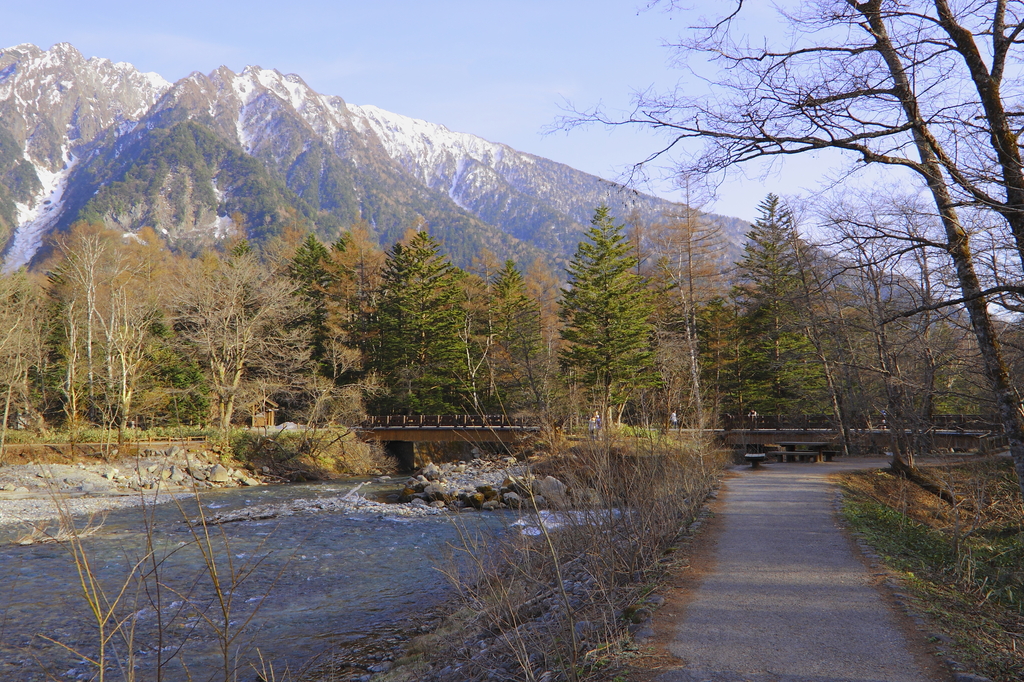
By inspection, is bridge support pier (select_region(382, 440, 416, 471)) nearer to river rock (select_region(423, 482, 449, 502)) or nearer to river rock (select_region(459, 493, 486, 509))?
river rock (select_region(423, 482, 449, 502))

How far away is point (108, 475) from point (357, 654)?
18.3 m

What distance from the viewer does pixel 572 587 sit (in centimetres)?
690

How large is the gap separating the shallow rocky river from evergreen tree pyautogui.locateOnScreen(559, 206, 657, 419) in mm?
19078

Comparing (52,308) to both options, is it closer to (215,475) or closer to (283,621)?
(215,475)

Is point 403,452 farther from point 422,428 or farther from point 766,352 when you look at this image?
point 766,352

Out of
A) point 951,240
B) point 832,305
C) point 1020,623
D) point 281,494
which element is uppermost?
point 832,305

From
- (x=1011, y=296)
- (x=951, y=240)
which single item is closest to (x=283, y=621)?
(x=951, y=240)

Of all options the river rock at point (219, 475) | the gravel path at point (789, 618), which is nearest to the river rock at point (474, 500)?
the gravel path at point (789, 618)

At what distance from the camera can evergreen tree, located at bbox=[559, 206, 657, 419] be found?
32.1m

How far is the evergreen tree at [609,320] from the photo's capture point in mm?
32062

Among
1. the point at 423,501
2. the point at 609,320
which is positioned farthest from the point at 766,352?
the point at 423,501

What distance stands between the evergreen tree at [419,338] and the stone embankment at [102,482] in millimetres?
12288

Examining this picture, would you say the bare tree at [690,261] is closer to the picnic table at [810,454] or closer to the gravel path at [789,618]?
the picnic table at [810,454]

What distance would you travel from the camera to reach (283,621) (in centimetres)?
766
